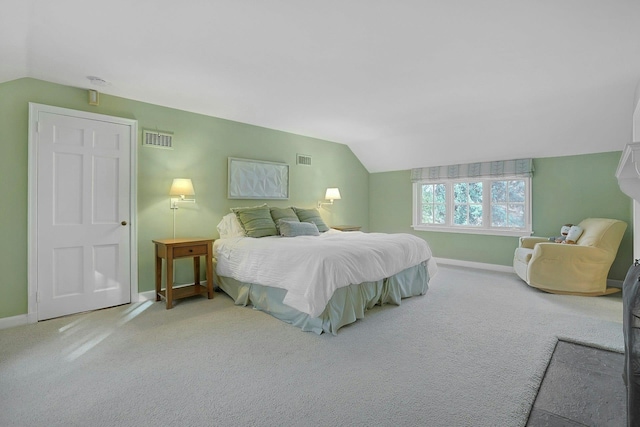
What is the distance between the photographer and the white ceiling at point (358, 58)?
80.7 inches

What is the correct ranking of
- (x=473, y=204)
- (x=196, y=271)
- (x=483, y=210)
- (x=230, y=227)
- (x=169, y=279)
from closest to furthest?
1. (x=169, y=279)
2. (x=196, y=271)
3. (x=230, y=227)
4. (x=483, y=210)
5. (x=473, y=204)

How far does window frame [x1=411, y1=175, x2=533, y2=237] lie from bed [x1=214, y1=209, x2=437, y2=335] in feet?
6.42

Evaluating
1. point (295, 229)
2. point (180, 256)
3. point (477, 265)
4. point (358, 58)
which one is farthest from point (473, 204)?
point (180, 256)

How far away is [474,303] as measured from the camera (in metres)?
3.66

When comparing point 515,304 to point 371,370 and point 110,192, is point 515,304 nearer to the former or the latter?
point 371,370

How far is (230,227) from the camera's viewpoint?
4.29 meters

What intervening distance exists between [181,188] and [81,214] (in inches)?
39.5

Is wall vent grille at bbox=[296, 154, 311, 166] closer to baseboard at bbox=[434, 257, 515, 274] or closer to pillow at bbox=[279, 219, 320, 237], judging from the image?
pillow at bbox=[279, 219, 320, 237]

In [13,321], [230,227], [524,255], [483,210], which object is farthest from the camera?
[483,210]

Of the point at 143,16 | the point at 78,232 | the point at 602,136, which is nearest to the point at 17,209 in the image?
the point at 78,232

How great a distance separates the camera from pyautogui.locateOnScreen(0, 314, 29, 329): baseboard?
2.95 m

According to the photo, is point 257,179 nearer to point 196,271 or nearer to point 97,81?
point 196,271

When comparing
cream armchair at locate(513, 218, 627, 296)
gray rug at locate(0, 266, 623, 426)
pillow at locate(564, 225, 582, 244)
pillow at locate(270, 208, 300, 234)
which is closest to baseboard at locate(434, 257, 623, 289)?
pillow at locate(564, 225, 582, 244)

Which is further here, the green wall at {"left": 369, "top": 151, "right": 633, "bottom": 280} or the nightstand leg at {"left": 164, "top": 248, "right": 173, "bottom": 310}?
the green wall at {"left": 369, "top": 151, "right": 633, "bottom": 280}
